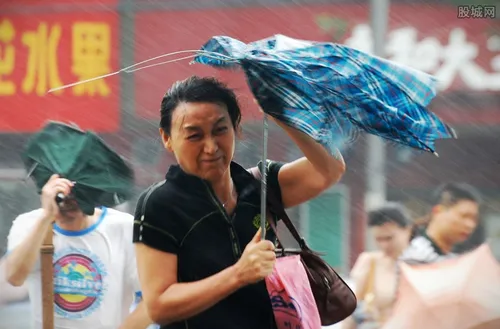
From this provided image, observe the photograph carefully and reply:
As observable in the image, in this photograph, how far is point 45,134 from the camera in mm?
3783

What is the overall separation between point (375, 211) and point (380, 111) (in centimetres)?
162

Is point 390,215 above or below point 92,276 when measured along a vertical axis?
above

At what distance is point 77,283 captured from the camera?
3695 mm

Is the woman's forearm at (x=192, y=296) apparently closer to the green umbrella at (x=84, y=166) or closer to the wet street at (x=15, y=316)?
the green umbrella at (x=84, y=166)

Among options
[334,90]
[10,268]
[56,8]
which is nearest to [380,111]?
[334,90]

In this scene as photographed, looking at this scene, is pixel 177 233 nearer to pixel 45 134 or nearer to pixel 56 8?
pixel 45 134

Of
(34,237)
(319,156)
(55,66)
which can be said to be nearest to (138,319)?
(34,237)

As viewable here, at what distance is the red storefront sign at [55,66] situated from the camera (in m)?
4.07

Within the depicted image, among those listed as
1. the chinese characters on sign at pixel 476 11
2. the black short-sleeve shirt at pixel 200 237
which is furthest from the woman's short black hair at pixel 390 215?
the black short-sleeve shirt at pixel 200 237

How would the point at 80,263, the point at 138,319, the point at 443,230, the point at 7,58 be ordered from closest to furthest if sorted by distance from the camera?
the point at 138,319 → the point at 80,263 → the point at 443,230 → the point at 7,58

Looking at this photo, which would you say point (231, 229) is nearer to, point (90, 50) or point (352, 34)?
point (352, 34)

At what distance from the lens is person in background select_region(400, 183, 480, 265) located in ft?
12.6

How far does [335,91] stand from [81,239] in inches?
66.2

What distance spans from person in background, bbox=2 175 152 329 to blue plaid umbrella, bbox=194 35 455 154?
1.44 m
